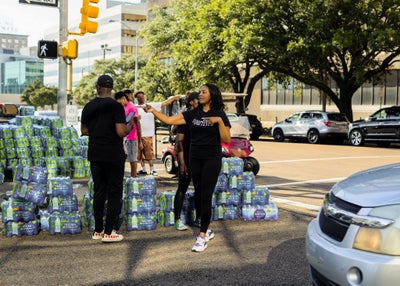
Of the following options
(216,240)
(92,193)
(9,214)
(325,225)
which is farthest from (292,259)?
(9,214)

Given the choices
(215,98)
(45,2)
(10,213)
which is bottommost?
(10,213)

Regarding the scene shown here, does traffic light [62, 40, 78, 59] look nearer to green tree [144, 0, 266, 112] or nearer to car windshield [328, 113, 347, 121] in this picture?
green tree [144, 0, 266, 112]

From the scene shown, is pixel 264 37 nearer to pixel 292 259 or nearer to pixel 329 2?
pixel 329 2

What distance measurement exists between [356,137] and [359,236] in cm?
2163

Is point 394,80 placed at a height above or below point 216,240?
above

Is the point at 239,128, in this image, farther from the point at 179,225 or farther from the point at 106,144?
the point at 106,144

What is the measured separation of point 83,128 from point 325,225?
3371mm

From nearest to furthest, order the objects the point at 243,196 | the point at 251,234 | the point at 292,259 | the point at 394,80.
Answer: the point at 292,259
the point at 251,234
the point at 243,196
the point at 394,80

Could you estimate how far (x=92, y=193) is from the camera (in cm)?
678

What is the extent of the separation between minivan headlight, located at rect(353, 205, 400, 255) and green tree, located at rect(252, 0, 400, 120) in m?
21.7

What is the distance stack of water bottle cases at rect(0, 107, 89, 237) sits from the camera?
6.52m

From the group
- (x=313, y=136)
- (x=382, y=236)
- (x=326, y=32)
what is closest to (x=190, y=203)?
(x=382, y=236)

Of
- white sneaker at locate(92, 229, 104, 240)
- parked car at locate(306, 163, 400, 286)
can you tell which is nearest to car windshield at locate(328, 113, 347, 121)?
white sneaker at locate(92, 229, 104, 240)

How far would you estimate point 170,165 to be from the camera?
1230cm
